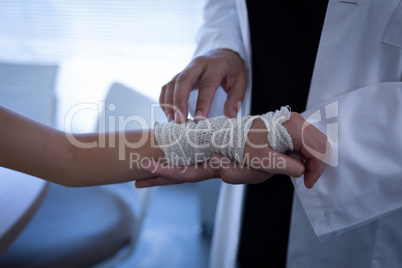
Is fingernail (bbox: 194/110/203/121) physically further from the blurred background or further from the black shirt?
the blurred background

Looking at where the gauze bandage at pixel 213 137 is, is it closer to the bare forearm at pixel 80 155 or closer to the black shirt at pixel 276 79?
the bare forearm at pixel 80 155

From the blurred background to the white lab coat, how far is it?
1.03 meters

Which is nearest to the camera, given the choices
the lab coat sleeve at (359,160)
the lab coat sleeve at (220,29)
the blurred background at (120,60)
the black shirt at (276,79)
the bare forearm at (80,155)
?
the lab coat sleeve at (359,160)

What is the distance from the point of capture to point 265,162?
2.22ft

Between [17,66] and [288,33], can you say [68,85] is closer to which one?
[17,66]

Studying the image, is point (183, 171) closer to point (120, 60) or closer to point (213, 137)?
point (213, 137)

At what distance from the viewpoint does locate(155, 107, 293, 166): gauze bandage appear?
0.67 m

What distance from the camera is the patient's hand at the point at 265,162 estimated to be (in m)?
0.65

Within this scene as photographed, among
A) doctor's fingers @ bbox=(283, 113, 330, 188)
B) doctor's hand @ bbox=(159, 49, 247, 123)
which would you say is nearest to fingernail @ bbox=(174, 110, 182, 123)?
doctor's hand @ bbox=(159, 49, 247, 123)

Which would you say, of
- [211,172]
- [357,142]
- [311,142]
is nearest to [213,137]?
[211,172]

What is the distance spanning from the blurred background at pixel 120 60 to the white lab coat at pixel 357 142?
1.03m

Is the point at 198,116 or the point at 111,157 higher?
the point at 198,116

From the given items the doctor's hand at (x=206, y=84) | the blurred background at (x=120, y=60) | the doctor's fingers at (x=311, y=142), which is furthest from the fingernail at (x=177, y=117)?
the blurred background at (x=120, y=60)

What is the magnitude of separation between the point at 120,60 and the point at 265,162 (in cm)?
170
